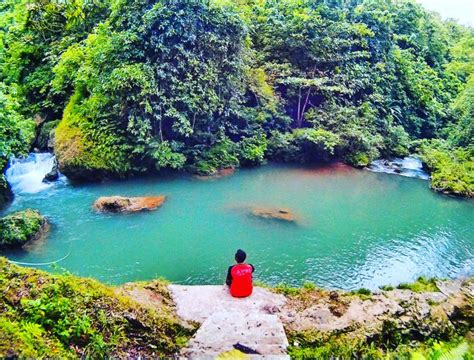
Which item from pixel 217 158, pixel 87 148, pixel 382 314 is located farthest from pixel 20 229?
pixel 217 158

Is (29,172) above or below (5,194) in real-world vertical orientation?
above

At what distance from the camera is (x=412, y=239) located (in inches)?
492

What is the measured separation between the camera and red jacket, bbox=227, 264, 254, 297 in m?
6.78

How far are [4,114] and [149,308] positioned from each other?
6942 mm

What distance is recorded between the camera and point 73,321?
4.55 meters

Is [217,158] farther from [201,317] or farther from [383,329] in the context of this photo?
[383,329]

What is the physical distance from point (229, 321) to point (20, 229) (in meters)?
7.32

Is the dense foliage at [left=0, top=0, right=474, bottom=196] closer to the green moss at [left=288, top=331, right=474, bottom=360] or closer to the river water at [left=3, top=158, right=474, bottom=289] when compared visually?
the river water at [left=3, top=158, right=474, bottom=289]

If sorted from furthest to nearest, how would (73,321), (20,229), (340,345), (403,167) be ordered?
(403,167) < (20,229) < (340,345) < (73,321)

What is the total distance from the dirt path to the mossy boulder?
5306 mm

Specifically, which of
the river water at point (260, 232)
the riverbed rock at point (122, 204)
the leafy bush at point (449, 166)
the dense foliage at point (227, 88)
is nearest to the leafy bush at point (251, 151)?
the dense foliage at point (227, 88)

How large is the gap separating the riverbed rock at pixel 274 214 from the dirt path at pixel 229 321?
19.1ft

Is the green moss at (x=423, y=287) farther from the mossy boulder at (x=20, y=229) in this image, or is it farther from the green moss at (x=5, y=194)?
the green moss at (x=5, y=194)

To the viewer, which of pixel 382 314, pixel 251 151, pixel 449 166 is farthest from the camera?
pixel 251 151
